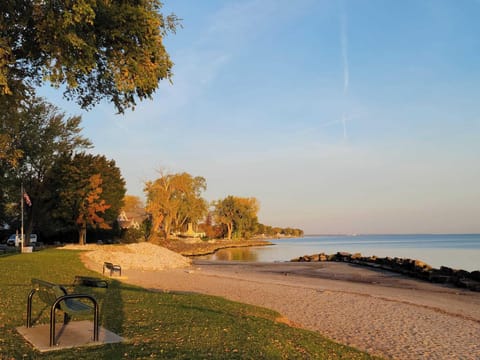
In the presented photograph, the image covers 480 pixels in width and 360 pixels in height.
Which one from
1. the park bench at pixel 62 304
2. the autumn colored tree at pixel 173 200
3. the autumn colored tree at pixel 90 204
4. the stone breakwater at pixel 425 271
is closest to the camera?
the park bench at pixel 62 304

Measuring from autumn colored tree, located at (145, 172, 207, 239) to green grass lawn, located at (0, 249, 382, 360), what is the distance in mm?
55104

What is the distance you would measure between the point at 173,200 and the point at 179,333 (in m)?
61.8

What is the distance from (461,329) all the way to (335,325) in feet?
12.0

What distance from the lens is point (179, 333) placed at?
286 inches

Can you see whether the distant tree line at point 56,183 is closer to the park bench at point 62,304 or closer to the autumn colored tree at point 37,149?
the autumn colored tree at point 37,149

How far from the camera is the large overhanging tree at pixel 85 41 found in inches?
352

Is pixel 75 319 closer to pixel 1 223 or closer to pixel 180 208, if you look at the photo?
pixel 1 223

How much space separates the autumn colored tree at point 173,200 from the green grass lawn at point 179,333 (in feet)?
181

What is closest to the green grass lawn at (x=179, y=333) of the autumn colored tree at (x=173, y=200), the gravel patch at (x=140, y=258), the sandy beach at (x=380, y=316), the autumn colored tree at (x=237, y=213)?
the sandy beach at (x=380, y=316)

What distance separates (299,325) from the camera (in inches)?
448

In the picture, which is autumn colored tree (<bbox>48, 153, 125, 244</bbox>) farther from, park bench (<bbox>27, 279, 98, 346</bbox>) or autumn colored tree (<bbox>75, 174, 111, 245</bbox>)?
park bench (<bbox>27, 279, 98, 346</bbox>)

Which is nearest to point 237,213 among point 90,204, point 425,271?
point 90,204

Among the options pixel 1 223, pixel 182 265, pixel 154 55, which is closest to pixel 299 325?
pixel 154 55

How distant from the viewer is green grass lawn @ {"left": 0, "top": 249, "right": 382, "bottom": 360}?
593 centimetres
